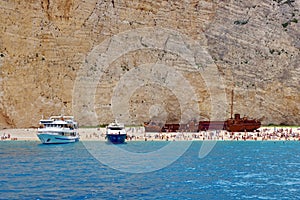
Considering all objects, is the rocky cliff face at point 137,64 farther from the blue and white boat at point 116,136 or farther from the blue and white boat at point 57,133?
the blue and white boat at point 116,136

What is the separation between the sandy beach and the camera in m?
55.6

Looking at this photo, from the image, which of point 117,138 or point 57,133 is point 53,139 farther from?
point 117,138

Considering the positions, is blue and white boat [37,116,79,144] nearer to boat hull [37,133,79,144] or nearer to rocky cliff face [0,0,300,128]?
boat hull [37,133,79,144]

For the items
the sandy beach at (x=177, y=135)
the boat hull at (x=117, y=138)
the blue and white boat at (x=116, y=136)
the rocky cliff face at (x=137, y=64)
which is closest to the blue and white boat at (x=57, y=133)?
the sandy beach at (x=177, y=135)

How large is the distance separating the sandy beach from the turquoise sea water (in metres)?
13.3

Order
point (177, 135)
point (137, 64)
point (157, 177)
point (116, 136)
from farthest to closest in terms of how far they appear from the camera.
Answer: point (137, 64), point (177, 135), point (116, 136), point (157, 177)

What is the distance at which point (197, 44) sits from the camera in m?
71.6

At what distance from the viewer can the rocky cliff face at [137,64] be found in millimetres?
64125

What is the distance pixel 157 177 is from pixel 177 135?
29.5 m

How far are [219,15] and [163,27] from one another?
9876mm

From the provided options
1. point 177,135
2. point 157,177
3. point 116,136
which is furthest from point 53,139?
point 157,177

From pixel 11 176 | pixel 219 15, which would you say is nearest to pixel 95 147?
pixel 11 176

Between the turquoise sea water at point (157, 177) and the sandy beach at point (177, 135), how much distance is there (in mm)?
13318

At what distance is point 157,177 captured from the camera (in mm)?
28359
